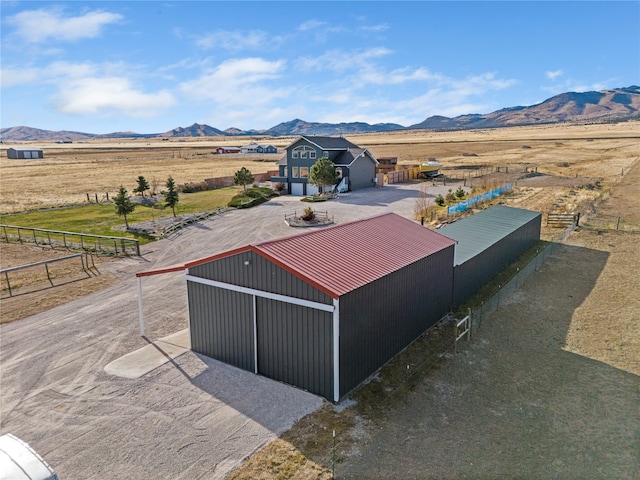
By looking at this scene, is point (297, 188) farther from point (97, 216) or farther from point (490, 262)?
point (490, 262)

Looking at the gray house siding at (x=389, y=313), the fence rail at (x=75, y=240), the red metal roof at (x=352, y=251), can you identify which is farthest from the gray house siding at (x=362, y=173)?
the gray house siding at (x=389, y=313)

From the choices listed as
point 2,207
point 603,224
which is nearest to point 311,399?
point 603,224

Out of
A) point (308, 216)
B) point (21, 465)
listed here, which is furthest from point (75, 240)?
point (21, 465)

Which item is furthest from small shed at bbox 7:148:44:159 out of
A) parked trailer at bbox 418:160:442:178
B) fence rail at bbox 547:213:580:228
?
fence rail at bbox 547:213:580:228

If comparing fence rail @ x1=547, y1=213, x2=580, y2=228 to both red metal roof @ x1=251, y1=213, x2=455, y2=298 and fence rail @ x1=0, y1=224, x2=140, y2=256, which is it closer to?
red metal roof @ x1=251, y1=213, x2=455, y2=298

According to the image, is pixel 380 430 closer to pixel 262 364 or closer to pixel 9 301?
pixel 262 364

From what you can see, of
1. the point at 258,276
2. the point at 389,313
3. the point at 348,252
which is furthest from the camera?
the point at 348,252
